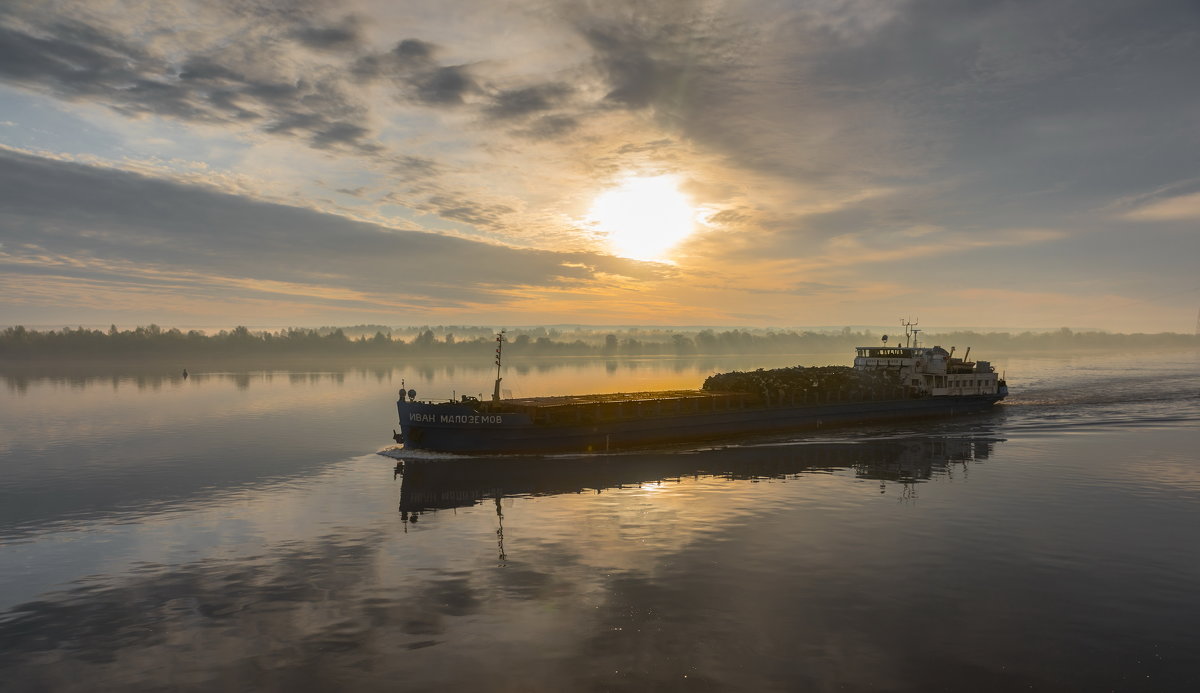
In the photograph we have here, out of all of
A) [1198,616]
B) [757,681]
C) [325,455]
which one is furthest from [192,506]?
[1198,616]

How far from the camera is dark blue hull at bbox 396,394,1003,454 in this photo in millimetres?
43062

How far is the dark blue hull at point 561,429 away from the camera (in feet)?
141

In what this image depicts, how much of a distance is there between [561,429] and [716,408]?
565 inches

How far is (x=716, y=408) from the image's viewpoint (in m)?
52.4

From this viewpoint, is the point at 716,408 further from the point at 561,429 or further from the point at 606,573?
the point at 606,573

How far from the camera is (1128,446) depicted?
160ft

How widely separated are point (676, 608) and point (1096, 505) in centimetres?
2461

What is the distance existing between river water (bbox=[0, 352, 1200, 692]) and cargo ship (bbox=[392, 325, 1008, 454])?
6.20ft

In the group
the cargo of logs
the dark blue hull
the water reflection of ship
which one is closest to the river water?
the water reflection of ship

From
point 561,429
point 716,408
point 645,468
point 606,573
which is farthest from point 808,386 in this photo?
point 606,573

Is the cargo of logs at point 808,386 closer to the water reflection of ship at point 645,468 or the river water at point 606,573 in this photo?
the water reflection of ship at point 645,468

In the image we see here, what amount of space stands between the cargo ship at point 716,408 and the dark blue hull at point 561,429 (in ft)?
0.23

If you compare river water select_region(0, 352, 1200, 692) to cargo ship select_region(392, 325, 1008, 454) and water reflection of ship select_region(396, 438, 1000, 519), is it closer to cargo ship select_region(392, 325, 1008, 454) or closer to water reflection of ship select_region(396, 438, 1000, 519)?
water reflection of ship select_region(396, 438, 1000, 519)

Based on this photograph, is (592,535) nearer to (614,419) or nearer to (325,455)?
(614,419)
